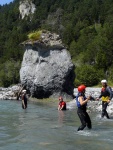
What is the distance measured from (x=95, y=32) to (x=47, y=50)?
84847 millimetres

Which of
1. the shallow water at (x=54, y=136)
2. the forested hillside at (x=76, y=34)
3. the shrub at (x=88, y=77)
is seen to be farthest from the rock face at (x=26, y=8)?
the shallow water at (x=54, y=136)

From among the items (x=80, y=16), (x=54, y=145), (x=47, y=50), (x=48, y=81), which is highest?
(x=80, y=16)

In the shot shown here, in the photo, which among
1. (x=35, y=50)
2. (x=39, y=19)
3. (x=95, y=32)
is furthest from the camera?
(x=39, y=19)

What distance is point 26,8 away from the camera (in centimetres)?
18375

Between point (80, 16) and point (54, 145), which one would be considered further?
point (80, 16)

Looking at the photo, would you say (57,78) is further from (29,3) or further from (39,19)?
(29,3)

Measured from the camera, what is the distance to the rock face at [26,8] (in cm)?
18162

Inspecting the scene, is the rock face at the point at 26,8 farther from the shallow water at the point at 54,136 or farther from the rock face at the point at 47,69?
the shallow water at the point at 54,136

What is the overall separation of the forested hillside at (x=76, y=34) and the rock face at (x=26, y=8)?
3.30 meters

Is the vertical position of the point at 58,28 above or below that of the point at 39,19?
below

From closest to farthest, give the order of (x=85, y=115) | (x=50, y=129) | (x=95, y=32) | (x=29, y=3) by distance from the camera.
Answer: (x=85, y=115) → (x=50, y=129) → (x=95, y=32) → (x=29, y=3)

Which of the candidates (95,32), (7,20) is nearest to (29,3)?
(7,20)

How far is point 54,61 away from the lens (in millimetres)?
37938

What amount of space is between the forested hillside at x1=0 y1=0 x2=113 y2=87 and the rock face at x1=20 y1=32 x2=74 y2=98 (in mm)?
25620
